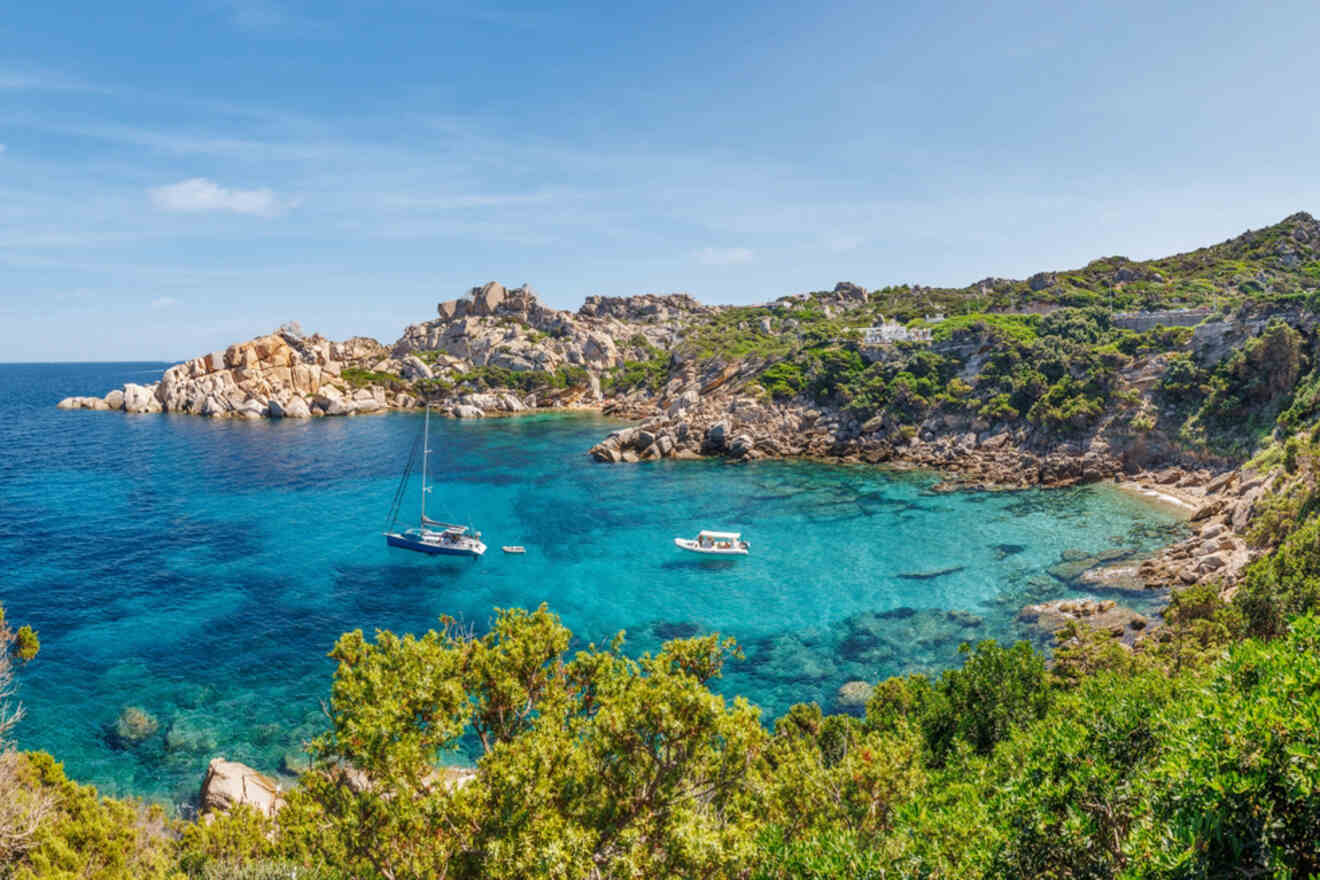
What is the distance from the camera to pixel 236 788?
2131 cm

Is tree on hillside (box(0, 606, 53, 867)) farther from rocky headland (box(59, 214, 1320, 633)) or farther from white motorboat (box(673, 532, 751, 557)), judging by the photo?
rocky headland (box(59, 214, 1320, 633))

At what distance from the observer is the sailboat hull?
4662 centimetres

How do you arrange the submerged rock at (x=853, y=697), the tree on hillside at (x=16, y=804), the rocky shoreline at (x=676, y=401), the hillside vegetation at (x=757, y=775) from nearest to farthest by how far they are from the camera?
the hillside vegetation at (x=757, y=775) < the tree on hillside at (x=16, y=804) < the submerged rock at (x=853, y=697) < the rocky shoreline at (x=676, y=401)

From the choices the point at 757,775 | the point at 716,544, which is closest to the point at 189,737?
the point at 757,775

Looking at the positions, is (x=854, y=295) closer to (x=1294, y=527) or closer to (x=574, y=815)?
(x=1294, y=527)

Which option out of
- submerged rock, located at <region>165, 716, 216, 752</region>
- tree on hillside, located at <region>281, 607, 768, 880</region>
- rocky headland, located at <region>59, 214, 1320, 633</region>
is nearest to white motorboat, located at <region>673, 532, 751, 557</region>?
rocky headland, located at <region>59, 214, 1320, 633</region>

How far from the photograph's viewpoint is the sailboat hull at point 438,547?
46.6m

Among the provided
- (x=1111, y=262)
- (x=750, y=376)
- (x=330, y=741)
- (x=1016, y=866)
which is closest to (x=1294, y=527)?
(x=1016, y=866)

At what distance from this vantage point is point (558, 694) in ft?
42.2

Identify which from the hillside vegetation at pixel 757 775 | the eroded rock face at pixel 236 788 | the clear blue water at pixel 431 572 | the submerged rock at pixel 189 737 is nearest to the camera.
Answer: the hillside vegetation at pixel 757 775

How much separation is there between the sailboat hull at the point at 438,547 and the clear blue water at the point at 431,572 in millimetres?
1040

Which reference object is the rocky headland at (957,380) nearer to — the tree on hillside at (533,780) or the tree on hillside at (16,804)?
the tree on hillside at (533,780)

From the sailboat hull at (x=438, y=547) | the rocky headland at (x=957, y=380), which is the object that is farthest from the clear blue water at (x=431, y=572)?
the rocky headland at (x=957, y=380)

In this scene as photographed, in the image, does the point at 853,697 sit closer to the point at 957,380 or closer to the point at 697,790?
the point at 697,790
